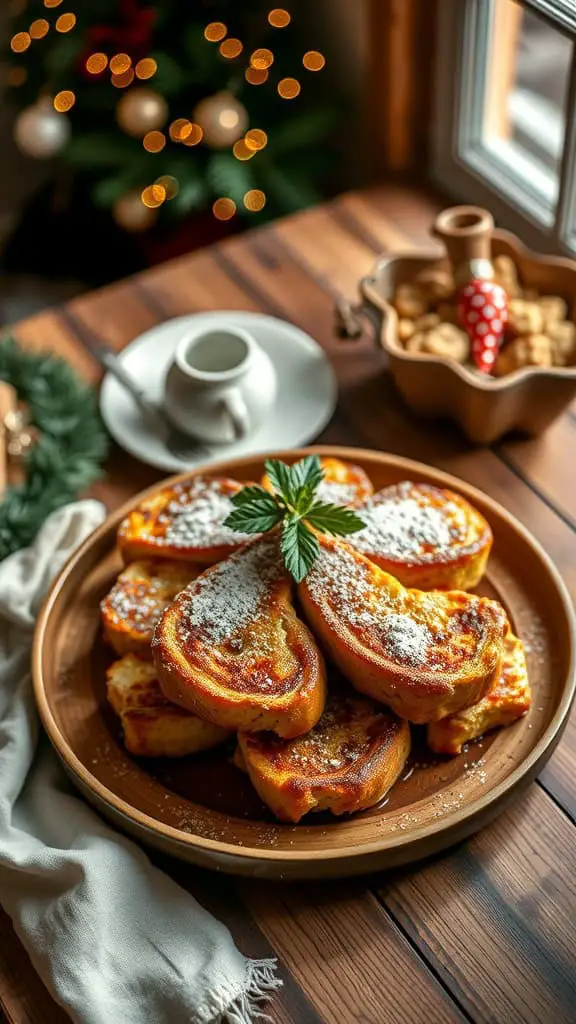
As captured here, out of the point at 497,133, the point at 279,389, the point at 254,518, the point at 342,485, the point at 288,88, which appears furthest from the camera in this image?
the point at 288,88

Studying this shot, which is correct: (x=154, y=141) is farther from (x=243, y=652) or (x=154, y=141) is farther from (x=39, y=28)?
(x=243, y=652)

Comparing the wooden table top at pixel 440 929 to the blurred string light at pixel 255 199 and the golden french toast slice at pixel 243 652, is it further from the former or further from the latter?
the blurred string light at pixel 255 199

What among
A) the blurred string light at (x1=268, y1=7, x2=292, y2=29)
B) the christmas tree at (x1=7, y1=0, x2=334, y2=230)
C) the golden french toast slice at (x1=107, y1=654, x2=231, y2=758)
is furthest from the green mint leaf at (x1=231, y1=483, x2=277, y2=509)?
the blurred string light at (x1=268, y1=7, x2=292, y2=29)

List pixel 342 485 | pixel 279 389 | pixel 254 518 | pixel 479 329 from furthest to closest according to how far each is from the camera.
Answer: pixel 279 389 → pixel 479 329 → pixel 342 485 → pixel 254 518

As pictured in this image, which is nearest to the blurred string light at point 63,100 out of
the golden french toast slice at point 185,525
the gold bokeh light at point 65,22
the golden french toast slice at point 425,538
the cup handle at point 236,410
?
the gold bokeh light at point 65,22

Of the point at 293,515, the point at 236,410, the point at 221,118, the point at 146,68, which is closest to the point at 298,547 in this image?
the point at 293,515

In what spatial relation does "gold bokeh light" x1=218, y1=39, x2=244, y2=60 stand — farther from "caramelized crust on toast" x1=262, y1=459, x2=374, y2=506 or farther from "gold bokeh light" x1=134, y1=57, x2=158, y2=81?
"caramelized crust on toast" x1=262, y1=459, x2=374, y2=506
